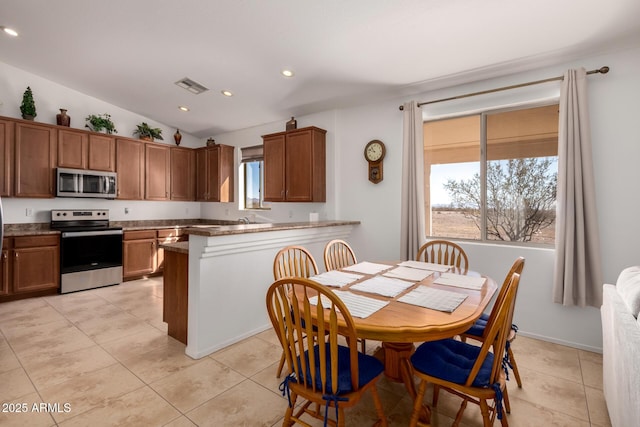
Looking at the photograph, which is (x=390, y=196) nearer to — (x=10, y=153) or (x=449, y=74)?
(x=449, y=74)

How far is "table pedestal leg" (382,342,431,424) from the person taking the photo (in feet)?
5.82

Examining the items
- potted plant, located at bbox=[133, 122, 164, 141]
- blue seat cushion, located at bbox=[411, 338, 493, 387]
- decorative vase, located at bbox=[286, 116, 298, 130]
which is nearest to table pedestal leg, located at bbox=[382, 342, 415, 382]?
blue seat cushion, located at bbox=[411, 338, 493, 387]

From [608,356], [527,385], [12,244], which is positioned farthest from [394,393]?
[12,244]

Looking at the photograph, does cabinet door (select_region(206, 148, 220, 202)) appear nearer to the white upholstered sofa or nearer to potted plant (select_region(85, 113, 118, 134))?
potted plant (select_region(85, 113, 118, 134))

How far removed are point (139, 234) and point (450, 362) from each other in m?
4.80

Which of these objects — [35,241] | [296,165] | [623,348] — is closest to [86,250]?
[35,241]

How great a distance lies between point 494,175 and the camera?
10.3 feet

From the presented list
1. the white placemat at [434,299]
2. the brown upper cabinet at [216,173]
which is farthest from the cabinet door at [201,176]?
the white placemat at [434,299]

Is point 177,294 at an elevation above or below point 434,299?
below

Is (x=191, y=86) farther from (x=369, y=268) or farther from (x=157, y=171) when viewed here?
(x=369, y=268)

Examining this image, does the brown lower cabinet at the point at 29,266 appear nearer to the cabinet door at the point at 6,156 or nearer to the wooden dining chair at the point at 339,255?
the cabinet door at the point at 6,156

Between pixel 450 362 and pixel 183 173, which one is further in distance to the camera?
pixel 183 173

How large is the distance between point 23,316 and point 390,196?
432cm

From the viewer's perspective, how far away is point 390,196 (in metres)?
3.70
